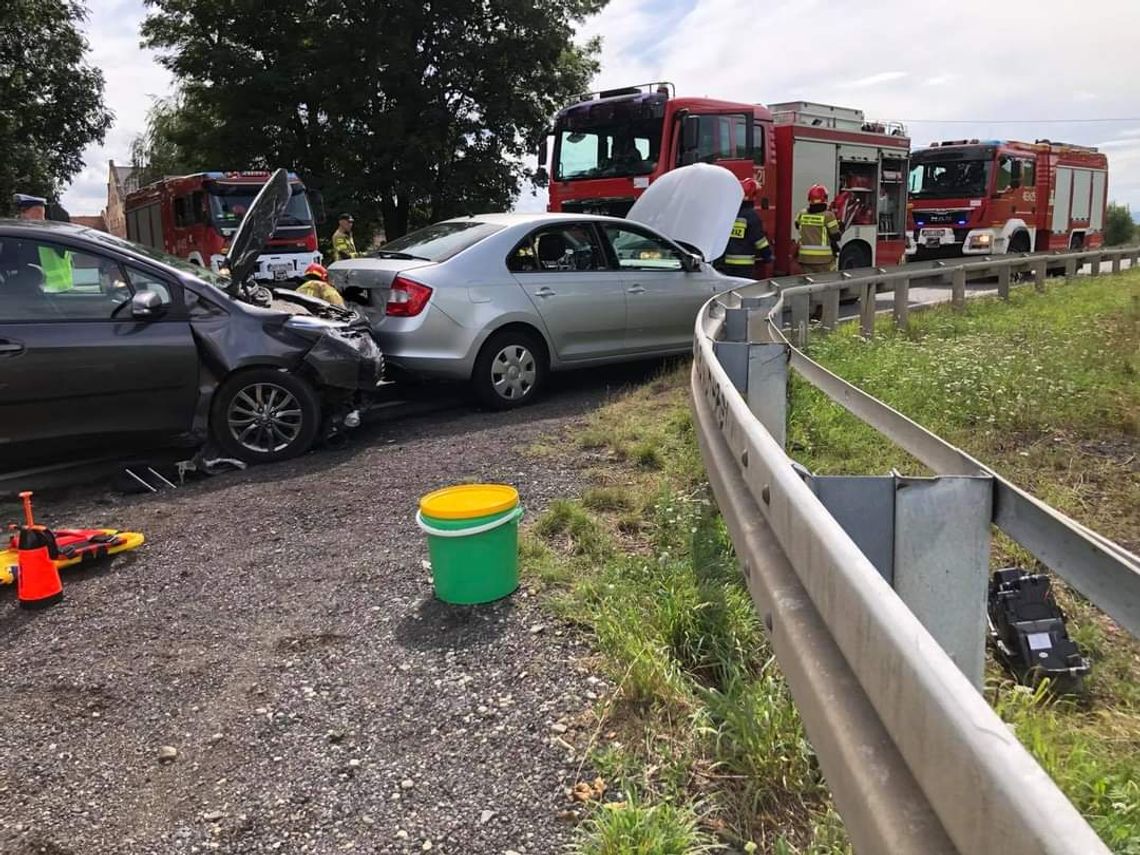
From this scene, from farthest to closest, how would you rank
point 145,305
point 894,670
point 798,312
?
point 798,312 → point 145,305 → point 894,670

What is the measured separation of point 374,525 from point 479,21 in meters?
24.3

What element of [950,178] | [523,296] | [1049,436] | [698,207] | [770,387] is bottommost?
[1049,436]

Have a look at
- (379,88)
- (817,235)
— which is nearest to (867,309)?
(817,235)

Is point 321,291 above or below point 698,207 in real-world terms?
below

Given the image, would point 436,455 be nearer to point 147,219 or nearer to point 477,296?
point 477,296

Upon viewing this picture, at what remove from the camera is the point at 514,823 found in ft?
7.49

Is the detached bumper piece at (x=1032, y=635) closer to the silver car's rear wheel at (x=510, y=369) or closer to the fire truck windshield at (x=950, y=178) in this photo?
the silver car's rear wheel at (x=510, y=369)

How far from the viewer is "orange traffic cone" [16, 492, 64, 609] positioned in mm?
3664

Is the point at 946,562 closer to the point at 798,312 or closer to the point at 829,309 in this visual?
the point at 798,312

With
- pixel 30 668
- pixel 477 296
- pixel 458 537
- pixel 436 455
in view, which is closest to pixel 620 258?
pixel 477 296

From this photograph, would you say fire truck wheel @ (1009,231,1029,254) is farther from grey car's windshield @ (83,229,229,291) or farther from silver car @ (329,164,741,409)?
grey car's windshield @ (83,229,229,291)

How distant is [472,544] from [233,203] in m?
16.5

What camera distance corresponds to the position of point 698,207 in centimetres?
989

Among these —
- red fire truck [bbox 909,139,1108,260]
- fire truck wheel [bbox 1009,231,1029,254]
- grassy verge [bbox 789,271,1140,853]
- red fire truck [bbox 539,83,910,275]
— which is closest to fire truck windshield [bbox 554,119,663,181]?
red fire truck [bbox 539,83,910,275]
